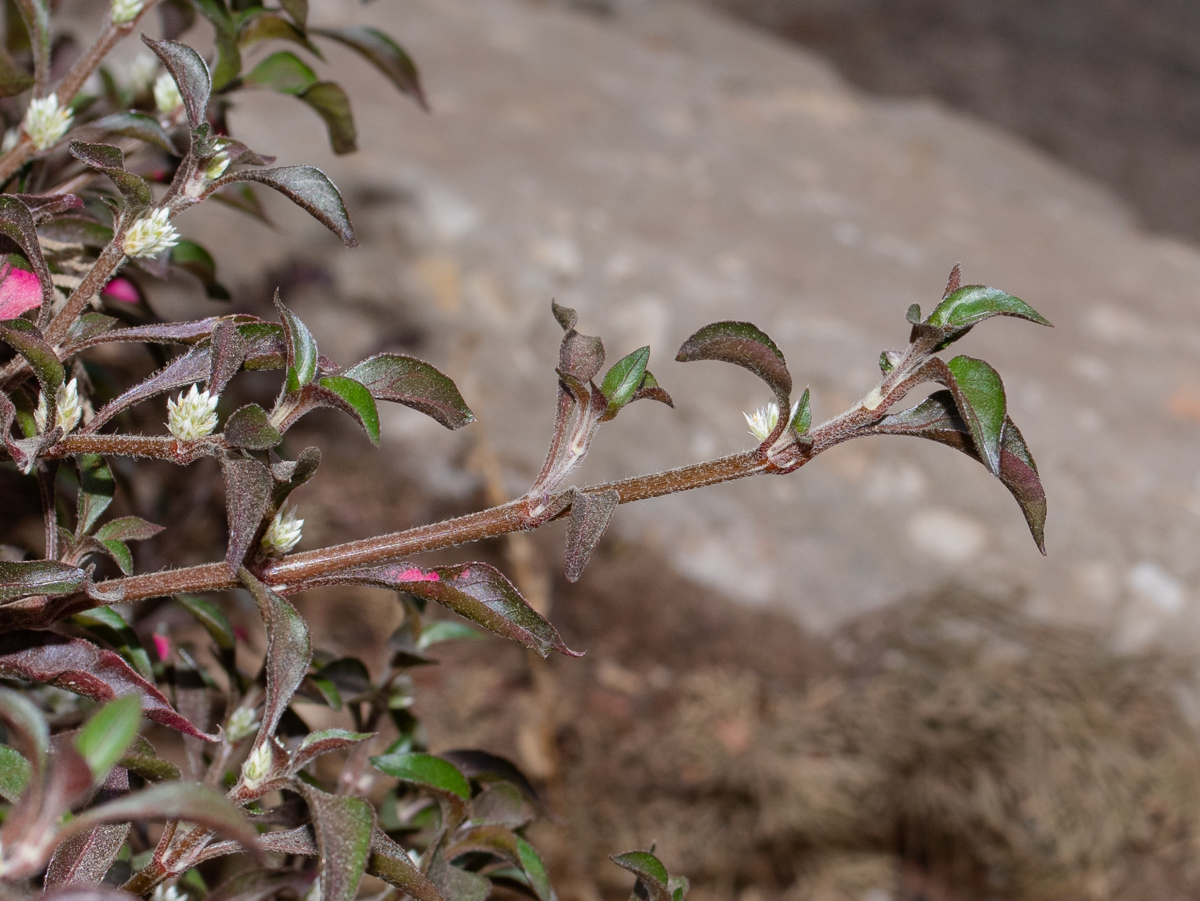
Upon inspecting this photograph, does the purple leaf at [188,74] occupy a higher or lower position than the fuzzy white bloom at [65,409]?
higher

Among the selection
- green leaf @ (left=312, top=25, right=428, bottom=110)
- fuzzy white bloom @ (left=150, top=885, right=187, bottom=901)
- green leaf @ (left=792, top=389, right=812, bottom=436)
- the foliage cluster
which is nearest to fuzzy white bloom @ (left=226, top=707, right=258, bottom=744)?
the foliage cluster

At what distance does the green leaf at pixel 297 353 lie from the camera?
0.55 m

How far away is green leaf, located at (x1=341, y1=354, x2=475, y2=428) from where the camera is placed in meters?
0.59

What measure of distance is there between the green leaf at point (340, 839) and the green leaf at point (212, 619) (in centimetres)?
26

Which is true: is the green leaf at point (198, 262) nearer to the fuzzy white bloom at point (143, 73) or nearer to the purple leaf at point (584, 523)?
the fuzzy white bloom at point (143, 73)

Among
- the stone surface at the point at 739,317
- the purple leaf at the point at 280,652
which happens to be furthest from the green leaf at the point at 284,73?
the stone surface at the point at 739,317

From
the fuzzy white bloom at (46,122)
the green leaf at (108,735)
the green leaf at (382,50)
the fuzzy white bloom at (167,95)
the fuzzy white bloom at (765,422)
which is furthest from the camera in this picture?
the green leaf at (382,50)

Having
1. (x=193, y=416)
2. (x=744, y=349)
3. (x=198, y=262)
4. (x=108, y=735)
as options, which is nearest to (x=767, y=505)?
(x=198, y=262)

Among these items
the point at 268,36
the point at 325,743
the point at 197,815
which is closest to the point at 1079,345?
the point at 268,36

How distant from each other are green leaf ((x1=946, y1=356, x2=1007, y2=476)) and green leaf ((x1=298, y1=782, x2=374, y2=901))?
34 centimetres

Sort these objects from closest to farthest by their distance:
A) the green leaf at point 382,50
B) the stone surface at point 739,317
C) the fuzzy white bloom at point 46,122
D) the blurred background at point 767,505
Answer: the fuzzy white bloom at point 46,122, the green leaf at point 382,50, the blurred background at point 767,505, the stone surface at point 739,317

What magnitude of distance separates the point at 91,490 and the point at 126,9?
340mm

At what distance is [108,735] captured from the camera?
396 millimetres

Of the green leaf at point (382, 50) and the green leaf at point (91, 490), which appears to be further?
the green leaf at point (382, 50)
